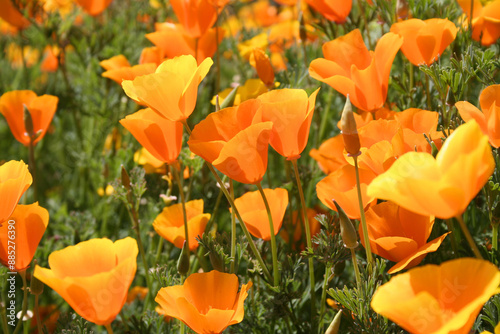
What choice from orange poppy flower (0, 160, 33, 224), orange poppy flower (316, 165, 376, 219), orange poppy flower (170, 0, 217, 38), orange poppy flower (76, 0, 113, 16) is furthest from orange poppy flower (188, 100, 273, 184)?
orange poppy flower (76, 0, 113, 16)

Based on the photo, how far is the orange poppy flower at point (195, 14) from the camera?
1.10m

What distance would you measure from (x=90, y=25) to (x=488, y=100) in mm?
1581

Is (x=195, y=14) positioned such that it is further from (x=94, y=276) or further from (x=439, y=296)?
(x=439, y=296)

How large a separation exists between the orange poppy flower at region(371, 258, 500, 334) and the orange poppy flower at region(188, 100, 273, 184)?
249mm

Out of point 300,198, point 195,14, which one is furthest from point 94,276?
point 195,14

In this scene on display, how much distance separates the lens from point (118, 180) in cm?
105

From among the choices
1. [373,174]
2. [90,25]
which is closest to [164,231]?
[373,174]

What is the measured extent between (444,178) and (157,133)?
1.45 ft

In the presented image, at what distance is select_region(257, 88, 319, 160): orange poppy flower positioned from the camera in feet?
2.42

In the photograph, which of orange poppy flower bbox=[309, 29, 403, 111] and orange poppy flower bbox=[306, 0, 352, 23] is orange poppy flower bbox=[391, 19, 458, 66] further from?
orange poppy flower bbox=[306, 0, 352, 23]

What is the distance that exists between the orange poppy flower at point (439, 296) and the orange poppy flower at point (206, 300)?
205 millimetres

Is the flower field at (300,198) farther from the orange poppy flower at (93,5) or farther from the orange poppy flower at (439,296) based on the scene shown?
the orange poppy flower at (93,5)

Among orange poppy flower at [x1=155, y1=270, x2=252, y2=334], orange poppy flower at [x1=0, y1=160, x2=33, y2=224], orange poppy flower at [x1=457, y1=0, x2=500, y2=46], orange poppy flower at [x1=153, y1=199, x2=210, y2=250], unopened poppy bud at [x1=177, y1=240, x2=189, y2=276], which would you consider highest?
orange poppy flower at [x1=457, y1=0, x2=500, y2=46]

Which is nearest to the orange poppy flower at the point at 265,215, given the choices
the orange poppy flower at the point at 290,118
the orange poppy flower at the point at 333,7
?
the orange poppy flower at the point at 290,118
